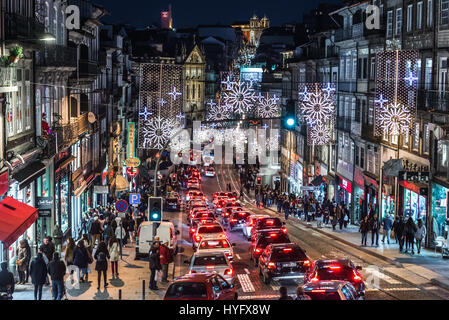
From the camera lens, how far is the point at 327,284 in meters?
19.0

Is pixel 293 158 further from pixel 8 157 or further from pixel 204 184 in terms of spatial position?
pixel 8 157

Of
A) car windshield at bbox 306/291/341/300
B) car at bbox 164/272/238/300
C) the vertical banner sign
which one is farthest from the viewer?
the vertical banner sign

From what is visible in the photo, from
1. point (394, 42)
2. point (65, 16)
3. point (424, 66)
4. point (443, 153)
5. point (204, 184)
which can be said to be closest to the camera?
point (443, 153)

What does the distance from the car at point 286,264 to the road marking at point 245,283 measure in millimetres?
654

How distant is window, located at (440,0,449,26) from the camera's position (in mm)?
35656

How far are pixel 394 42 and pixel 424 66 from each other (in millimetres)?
6354

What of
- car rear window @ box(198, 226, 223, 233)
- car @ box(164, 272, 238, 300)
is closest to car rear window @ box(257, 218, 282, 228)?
car rear window @ box(198, 226, 223, 233)

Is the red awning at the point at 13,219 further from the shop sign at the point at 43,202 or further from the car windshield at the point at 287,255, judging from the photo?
the car windshield at the point at 287,255

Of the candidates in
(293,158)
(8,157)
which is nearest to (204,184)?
(293,158)

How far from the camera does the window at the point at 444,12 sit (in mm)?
35656

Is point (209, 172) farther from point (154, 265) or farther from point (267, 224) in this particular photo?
point (154, 265)

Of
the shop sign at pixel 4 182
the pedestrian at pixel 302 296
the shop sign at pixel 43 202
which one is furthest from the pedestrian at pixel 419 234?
the shop sign at pixel 4 182

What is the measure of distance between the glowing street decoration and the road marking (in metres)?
11.3

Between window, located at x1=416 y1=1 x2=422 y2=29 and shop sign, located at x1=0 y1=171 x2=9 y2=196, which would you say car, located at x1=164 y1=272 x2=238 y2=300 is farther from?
window, located at x1=416 y1=1 x2=422 y2=29
